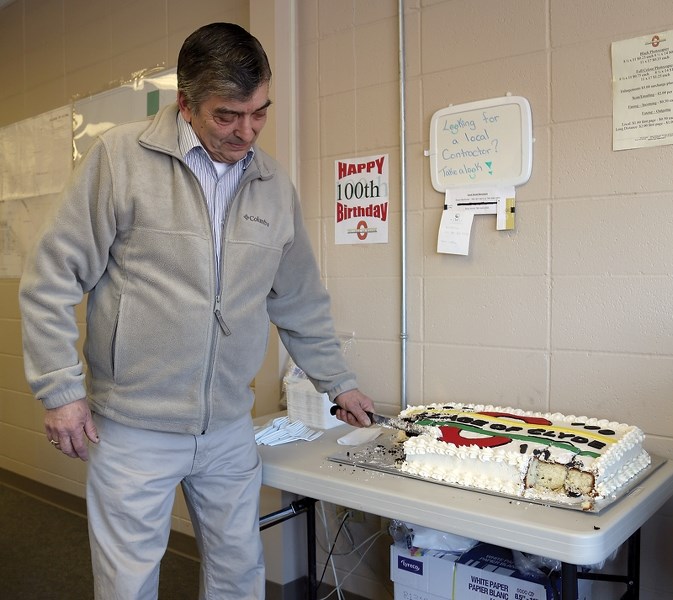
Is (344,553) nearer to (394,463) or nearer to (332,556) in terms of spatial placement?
(332,556)

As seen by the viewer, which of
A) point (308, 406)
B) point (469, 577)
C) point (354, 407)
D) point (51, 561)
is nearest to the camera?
point (469, 577)

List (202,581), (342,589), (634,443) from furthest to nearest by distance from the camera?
1. (342,589)
2. (202,581)
3. (634,443)

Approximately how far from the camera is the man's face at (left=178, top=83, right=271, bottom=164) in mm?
1463

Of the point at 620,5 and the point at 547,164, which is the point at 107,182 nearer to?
the point at 547,164

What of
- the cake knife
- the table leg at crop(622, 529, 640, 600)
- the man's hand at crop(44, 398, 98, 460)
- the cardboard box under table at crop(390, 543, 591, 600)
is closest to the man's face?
the man's hand at crop(44, 398, 98, 460)

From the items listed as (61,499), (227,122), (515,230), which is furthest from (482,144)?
(61,499)

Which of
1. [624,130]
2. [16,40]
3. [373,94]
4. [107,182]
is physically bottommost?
[107,182]

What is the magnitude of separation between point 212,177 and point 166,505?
76 centimetres

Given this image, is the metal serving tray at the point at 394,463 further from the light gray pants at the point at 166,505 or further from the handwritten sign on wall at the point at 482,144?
the handwritten sign on wall at the point at 482,144

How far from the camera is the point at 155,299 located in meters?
1.47

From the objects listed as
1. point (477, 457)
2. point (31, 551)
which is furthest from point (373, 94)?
point (31, 551)

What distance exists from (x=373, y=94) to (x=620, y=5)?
2.60ft

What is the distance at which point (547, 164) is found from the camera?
6.21 ft

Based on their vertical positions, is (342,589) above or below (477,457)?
below
